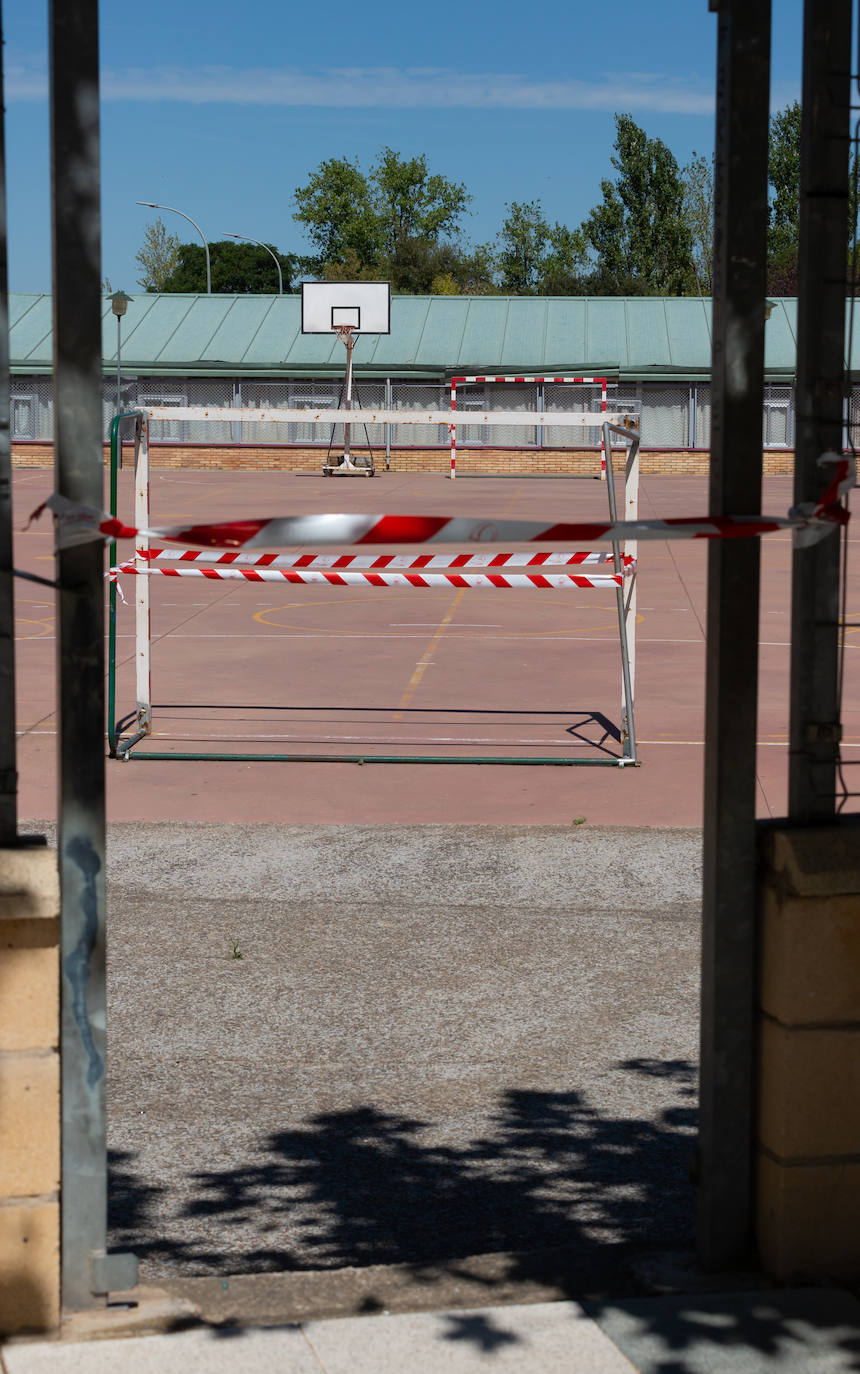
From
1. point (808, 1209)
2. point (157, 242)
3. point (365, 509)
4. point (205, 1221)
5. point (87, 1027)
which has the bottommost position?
point (205, 1221)

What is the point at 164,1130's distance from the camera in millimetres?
5297

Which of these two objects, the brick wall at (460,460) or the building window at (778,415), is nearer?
the building window at (778,415)

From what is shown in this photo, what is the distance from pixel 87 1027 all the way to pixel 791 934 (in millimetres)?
1674

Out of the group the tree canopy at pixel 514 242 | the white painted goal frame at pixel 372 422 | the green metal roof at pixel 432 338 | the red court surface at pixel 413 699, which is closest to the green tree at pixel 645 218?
the tree canopy at pixel 514 242

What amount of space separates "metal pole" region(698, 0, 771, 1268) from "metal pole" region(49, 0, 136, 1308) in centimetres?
143

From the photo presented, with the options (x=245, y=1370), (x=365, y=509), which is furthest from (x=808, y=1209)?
(x=365, y=509)

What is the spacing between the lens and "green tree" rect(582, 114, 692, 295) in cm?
9131

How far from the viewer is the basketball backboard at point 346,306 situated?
49344mm

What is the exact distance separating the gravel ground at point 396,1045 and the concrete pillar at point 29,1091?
822mm

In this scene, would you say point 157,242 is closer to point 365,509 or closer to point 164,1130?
point 365,509

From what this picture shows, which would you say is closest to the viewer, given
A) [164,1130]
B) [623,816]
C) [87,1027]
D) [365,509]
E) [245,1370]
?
[245,1370]

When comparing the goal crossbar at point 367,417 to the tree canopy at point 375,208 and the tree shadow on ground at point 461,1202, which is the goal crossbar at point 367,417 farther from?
the tree canopy at point 375,208

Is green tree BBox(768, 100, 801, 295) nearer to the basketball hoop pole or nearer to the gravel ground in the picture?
the basketball hoop pole

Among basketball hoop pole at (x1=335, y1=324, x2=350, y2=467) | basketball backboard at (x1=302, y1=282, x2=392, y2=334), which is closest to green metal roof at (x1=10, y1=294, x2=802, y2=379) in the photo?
basketball backboard at (x1=302, y1=282, x2=392, y2=334)
